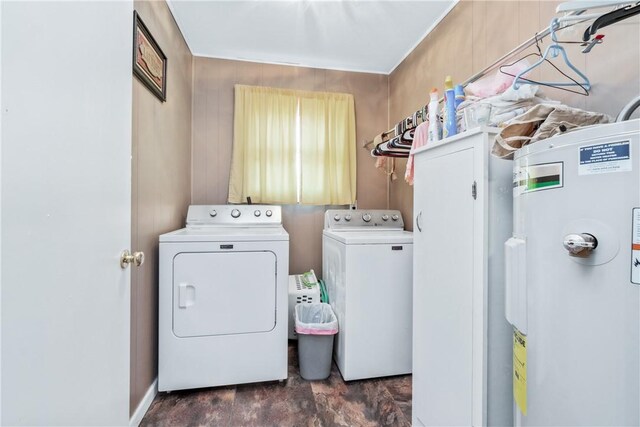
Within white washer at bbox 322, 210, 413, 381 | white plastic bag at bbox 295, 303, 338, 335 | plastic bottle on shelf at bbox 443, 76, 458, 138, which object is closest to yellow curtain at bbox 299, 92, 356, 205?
white washer at bbox 322, 210, 413, 381

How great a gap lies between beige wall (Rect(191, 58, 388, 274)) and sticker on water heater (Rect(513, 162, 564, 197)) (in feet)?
6.93

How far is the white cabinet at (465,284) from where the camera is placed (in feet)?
3.23

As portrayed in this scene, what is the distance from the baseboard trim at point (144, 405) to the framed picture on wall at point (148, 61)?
1.80 metres

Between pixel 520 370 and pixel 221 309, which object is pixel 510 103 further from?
pixel 221 309

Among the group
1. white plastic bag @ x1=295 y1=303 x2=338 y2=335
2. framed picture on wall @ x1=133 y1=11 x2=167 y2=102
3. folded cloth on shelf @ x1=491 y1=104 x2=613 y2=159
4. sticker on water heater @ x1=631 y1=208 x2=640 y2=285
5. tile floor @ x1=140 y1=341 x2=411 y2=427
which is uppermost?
framed picture on wall @ x1=133 y1=11 x2=167 y2=102

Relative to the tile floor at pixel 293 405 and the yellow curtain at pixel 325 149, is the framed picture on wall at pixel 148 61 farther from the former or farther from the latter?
the tile floor at pixel 293 405

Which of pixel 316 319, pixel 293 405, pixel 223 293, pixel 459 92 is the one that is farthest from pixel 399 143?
pixel 293 405

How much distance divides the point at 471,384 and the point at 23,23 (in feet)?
5.20

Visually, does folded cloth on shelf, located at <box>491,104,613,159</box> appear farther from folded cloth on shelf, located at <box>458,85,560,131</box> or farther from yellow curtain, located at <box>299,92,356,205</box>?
yellow curtain, located at <box>299,92,356,205</box>

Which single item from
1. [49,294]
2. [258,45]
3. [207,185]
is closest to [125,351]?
[49,294]

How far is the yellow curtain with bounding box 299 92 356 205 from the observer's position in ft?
9.10

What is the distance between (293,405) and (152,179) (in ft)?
5.35

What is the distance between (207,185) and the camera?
270 centimetres

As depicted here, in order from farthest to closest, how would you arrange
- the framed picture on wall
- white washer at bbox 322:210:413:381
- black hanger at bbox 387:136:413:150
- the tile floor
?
black hanger at bbox 387:136:413:150 → white washer at bbox 322:210:413:381 → the tile floor → the framed picture on wall
